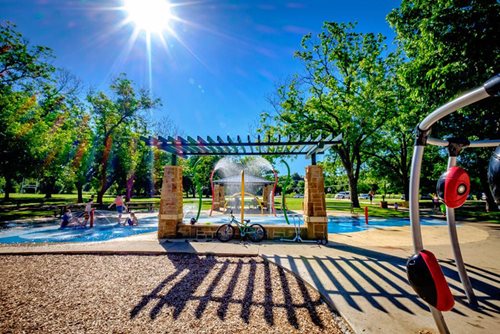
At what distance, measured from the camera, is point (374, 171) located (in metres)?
36.4

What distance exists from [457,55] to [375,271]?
11.5 m

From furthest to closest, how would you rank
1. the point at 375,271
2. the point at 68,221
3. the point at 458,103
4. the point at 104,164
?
the point at 104,164 → the point at 68,221 → the point at 375,271 → the point at 458,103

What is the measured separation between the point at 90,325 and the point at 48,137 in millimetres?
23835

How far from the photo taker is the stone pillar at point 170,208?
9602 mm

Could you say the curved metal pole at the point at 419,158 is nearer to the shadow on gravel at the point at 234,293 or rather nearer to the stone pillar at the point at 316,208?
the shadow on gravel at the point at 234,293

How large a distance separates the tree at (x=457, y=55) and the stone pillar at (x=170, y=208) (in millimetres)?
13038

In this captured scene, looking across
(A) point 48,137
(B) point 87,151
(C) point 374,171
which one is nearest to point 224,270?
(A) point 48,137

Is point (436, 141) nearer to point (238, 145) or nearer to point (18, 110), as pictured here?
point (238, 145)

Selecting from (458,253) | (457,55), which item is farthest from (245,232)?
(457,55)

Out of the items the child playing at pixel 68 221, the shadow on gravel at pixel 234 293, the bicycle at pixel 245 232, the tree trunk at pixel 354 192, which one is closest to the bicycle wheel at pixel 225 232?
the bicycle at pixel 245 232

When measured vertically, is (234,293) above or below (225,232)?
below

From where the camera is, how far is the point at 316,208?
9.09 metres

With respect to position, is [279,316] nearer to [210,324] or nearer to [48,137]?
[210,324]


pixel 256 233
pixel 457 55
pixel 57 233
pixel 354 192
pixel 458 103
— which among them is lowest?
pixel 57 233
